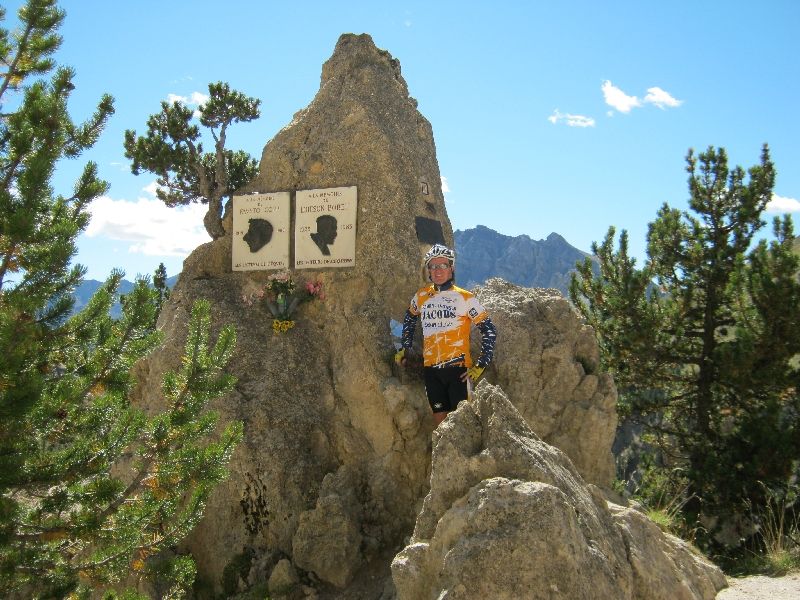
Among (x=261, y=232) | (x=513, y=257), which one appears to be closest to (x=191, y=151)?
(x=261, y=232)

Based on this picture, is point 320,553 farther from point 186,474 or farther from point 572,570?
point 572,570

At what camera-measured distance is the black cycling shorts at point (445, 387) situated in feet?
24.5

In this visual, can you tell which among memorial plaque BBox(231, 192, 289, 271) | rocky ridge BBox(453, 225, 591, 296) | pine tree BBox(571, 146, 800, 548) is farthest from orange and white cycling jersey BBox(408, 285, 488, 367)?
rocky ridge BBox(453, 225, 591, 296)

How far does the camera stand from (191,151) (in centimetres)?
1633

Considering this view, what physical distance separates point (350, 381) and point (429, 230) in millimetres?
2598

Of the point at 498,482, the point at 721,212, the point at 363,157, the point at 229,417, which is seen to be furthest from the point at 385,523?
the point at 721,212

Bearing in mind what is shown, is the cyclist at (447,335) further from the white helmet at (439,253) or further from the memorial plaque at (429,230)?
the memorial plaque at (429,230)

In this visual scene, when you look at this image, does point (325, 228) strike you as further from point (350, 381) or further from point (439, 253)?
point (439, 253)

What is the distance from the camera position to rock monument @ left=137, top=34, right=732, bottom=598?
7.81 m

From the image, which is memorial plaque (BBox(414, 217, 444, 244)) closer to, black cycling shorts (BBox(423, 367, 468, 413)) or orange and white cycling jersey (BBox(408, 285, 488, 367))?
orange and white cycling jersey (BBox(408, 285, 488, 367))

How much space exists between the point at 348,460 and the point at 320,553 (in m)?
1.31

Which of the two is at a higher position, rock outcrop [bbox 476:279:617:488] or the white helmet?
the white helmet

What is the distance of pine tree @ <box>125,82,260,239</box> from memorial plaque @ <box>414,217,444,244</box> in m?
6.22

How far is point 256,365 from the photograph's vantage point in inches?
355
